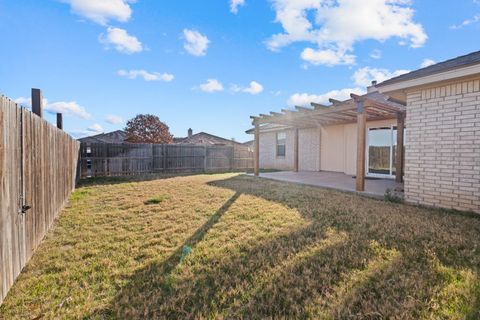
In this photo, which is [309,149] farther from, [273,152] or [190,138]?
[190,138]

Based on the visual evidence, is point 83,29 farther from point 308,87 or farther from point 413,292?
point 308,87

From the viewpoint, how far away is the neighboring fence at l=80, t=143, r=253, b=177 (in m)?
11.2

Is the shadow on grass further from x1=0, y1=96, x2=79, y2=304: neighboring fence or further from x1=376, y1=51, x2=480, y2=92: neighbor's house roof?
x1=376, y1=51, x2=480, y2=92: neighbor's house roof

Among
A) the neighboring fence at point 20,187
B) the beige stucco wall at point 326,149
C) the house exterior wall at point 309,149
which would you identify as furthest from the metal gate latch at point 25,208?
the house exterior wall at point 309,149

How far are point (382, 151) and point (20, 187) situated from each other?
11732 mm

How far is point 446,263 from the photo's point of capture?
2.62m

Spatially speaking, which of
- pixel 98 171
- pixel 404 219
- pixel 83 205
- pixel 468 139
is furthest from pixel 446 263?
pixel 98 171

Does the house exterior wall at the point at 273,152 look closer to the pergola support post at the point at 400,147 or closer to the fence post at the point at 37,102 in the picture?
the pergola support post at the point at 400,147

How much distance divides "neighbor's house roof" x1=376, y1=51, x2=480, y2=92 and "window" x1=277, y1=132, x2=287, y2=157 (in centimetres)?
967

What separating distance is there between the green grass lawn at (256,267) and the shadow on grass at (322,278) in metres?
0.01

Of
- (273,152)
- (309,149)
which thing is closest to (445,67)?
(309,149)

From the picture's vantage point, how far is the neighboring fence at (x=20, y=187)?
2.06 meters

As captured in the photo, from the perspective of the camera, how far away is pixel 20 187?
252cm

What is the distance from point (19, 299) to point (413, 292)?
360cm
